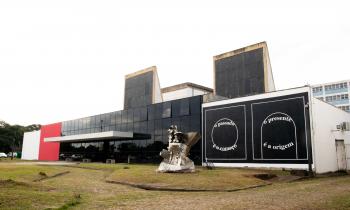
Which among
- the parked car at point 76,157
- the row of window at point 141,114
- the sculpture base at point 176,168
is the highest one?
the row of window at point 141,114

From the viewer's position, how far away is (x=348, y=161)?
33125 mm

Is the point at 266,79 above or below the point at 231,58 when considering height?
below

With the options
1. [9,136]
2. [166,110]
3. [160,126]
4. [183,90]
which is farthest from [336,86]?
[9,136]

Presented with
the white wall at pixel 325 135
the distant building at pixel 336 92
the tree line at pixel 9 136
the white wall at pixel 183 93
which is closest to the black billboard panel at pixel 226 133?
the white wall at pixel 325 135

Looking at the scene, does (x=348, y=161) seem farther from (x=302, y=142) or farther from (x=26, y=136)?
(x=26, y=136)

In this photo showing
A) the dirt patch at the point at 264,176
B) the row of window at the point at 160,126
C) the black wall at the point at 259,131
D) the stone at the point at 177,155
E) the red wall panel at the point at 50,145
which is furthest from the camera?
the red wall panel at the point at 50,145

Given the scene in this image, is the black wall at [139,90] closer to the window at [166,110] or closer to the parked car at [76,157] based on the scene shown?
the window at [166,110]

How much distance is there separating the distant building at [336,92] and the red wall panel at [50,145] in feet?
230

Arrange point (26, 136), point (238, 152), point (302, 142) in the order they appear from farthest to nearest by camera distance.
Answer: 1. point (26, 136)
2. point (238, 152)
3. point (302, 142)

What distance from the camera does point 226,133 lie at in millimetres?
33281

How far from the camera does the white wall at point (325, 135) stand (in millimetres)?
27297

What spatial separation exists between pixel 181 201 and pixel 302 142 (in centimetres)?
1749

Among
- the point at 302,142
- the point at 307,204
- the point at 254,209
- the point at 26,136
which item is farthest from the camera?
the point at 26,136

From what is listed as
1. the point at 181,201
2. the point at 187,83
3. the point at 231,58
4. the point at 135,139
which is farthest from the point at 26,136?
the point at 181,201
